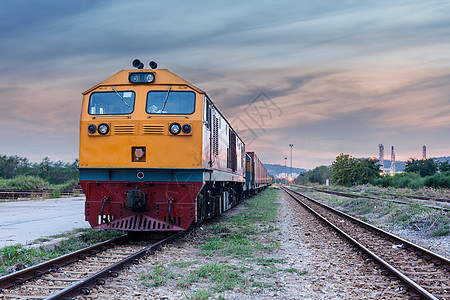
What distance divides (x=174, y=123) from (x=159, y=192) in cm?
165

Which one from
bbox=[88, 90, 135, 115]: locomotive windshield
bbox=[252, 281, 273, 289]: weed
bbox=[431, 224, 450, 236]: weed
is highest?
bbox=[88, 90, 135, 115]: locomotive windshield

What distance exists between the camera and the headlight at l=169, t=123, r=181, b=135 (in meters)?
8.74

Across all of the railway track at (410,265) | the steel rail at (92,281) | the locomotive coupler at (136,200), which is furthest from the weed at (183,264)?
the railway track at (410,265)

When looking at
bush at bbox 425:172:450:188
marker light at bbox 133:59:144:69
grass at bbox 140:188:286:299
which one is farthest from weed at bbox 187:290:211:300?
bush at bbox 425:172:450:188

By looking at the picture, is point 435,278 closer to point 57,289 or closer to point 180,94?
point 57,289

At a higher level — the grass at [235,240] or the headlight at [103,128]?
the headlight at [103,128]

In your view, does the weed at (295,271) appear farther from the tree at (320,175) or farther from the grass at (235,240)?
the tree at (320,175)

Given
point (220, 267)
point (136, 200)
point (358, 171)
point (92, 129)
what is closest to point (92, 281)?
point (220, 267)

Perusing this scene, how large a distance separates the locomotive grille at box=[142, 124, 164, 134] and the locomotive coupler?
138 centimetres

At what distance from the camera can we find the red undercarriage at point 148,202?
864 cm

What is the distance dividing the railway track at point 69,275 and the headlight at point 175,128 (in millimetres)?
2589

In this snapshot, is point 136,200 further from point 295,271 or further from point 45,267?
point 295,271

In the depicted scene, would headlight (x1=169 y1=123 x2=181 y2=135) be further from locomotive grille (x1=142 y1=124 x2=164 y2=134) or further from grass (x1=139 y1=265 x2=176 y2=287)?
grass (x1=139 y1=265 x2=176 y2=287)

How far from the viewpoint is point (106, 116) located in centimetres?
902
